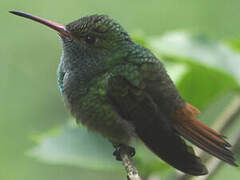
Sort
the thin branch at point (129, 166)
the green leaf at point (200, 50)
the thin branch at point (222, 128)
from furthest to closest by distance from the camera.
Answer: the green leaf at point (200, 50) → the thin branch at point (222, 128) → the thin branch at point (129, 166)

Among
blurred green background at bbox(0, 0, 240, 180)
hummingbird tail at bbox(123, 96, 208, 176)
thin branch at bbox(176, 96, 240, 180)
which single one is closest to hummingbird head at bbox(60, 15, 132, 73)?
hummingbird tail at bbox(123, 96, 208, 176)

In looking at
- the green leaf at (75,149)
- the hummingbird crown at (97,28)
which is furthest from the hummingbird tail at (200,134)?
the hummingbird crown at (97,28)

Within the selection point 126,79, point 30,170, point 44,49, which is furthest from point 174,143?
point 44,49

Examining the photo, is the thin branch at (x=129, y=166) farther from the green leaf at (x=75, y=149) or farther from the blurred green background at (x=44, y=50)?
the blurred green background at (x=44, y=50)

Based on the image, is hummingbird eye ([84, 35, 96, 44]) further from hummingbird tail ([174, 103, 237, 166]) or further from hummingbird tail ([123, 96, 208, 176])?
hummingbird tail ([174, 103, 237, 166])

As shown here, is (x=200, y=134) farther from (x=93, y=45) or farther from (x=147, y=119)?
(x=93, y=45)

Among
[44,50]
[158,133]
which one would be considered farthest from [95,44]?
[44,50]

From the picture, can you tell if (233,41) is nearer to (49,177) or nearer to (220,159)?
(220,159)
